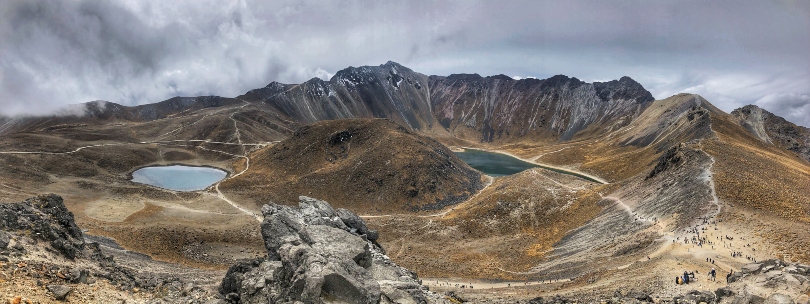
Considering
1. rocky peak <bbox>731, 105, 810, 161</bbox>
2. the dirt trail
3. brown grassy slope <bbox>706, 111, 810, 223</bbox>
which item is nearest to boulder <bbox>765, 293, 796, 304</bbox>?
the dirt trail

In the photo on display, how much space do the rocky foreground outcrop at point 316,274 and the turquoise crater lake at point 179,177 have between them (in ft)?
181

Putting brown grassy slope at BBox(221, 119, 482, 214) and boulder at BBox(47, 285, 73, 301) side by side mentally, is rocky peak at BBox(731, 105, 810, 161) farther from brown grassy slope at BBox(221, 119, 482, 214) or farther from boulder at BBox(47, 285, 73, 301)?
boulder at BBox(47, 285, 73, 301)

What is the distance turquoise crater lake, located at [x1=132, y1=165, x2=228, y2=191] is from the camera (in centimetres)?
7156

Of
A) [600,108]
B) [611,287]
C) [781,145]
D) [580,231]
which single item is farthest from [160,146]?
[600,108]

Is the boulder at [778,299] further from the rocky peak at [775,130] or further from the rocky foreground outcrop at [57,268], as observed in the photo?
the rocky peak at [775,130]

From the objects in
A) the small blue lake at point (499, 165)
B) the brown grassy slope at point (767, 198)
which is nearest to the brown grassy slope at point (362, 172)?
the brown grassy slope at point (767, 198)

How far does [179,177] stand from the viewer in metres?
80.1

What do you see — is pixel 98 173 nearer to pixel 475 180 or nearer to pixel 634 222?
pixel 475 180

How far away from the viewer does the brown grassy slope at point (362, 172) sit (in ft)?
202

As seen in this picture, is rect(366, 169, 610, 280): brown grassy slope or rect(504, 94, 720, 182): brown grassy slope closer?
rect(366, 169, 610, 280): brown grassy slope

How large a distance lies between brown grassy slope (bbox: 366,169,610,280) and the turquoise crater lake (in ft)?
135

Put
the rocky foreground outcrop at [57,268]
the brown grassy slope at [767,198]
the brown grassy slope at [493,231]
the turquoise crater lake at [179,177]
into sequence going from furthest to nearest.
Result: the turquoise crater lake at [179,177], the brown grassy slope at [493,231], the brown grassy slope at [767,198], the rocky foreground outcrop at [57,268]

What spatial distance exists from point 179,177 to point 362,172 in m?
42.9

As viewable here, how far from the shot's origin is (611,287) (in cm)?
2158
